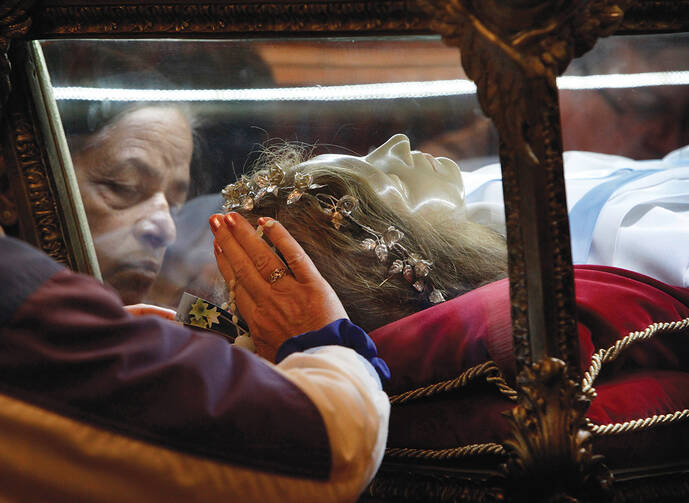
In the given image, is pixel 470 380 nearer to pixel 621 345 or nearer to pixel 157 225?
pixel 621 345

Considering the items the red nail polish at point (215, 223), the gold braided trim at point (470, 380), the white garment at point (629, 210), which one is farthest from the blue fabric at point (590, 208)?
the red nail polish at point (215, 223)

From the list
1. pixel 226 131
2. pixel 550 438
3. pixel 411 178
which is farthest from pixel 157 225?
pixel 550 438

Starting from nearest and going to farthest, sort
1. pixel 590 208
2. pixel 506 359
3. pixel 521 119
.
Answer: pixel 521 119
pixel 506 359
pixel 590 208

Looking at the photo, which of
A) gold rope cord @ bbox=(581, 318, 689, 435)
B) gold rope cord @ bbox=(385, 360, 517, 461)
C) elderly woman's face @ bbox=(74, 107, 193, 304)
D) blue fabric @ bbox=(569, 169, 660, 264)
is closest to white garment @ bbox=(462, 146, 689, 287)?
blue fabric @ bbox=(569, 169, 660, 264)

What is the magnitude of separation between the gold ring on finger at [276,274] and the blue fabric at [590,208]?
1.49 ft

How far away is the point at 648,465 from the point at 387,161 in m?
0.58

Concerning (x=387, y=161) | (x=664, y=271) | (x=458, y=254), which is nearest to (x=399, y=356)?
(x=458, y=254)

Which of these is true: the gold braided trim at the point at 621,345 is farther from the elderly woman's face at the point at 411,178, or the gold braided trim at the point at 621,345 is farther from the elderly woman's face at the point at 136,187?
the elderly woman's face at the point at 136,187

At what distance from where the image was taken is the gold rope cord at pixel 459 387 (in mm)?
1007

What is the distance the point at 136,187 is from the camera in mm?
1177

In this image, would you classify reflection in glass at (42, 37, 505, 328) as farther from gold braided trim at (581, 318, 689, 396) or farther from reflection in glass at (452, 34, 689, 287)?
gold braided trim at (581, 318, 689, 396)

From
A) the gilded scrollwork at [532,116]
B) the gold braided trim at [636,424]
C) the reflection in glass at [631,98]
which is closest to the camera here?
the gilded scrollwork at [532,116]

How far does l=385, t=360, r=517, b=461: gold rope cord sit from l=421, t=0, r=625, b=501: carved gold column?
0.06 metres

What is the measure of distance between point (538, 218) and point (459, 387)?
0.27m
